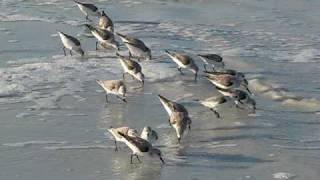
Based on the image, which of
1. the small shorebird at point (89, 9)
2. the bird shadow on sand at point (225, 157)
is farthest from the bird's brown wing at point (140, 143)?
the small shorebird at point (89, 9)

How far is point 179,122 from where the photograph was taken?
27.1 ft

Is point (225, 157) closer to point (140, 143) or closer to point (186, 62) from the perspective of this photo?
point (140, 143)

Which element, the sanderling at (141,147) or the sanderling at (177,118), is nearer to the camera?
the sanderling at (141,147)

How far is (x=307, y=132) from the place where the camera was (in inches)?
348

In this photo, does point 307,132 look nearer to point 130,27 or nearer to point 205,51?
point 205,51

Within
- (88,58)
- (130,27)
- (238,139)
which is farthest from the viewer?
(130,27)

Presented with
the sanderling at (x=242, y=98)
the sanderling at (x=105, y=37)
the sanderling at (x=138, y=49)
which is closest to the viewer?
the sanderling at (x=242, y=98)

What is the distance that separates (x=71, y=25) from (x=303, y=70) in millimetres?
5115

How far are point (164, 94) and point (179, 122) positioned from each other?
2115 mm

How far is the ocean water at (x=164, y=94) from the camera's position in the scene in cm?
757

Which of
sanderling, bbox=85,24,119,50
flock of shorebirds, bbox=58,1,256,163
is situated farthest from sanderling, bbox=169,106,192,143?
sanderling, bbox=85,24,119,50

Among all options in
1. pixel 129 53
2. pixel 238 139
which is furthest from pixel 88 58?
pixel 238 139

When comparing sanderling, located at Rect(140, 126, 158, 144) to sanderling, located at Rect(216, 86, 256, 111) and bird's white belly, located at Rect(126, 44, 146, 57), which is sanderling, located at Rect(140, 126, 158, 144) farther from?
bird's white belly, located at Rect(126, 44, 146, 57)

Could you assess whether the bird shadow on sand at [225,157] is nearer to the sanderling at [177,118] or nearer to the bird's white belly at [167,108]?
the sanderling at [177,118]
